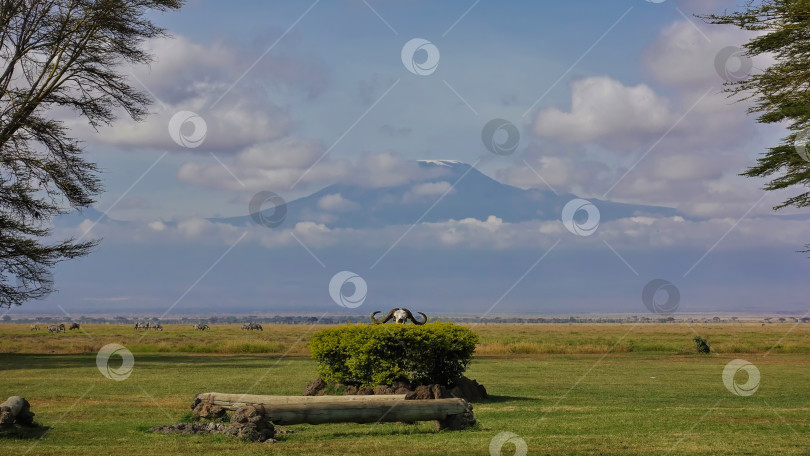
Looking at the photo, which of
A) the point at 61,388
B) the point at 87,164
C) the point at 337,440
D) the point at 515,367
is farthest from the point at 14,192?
the point at 337,440

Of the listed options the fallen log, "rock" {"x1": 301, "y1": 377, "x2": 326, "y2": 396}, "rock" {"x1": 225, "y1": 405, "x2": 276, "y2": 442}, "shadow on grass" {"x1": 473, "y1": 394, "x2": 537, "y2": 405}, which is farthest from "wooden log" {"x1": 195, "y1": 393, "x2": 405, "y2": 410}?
"shadow on grass" {"x1": 473, "y1": 394, "x2": 537, "y2": 405}

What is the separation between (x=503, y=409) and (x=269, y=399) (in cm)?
694

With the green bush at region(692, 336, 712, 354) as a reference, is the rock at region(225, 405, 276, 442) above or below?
below

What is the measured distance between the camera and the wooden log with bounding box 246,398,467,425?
14.5 metres

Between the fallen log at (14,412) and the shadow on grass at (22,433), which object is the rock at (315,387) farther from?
the fallen log at (14,412)

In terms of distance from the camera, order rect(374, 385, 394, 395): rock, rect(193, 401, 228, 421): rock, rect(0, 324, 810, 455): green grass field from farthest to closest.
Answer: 1. rect(374, 385, 394, 395): rock
2. rect(193, 401, 228, 421): rock
3. rect(0, 324, 810, 455): green grass field

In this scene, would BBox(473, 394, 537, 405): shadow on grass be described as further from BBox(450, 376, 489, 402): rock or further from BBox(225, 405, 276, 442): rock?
BBox(225, 405, 276, 442): rock

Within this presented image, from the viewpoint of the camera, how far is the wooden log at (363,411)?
1448 centimetres

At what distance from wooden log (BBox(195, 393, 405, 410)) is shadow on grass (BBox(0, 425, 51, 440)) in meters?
3.27

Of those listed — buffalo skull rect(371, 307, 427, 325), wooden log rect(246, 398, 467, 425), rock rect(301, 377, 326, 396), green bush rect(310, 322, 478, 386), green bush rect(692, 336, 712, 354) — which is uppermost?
green bush rect(692, 336, 712, 354)

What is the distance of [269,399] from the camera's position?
52.6 feet

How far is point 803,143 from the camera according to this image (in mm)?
28156

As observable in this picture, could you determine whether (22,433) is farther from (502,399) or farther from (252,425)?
(502,399)

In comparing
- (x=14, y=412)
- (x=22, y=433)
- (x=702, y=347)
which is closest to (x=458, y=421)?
(x=22, y=433)
